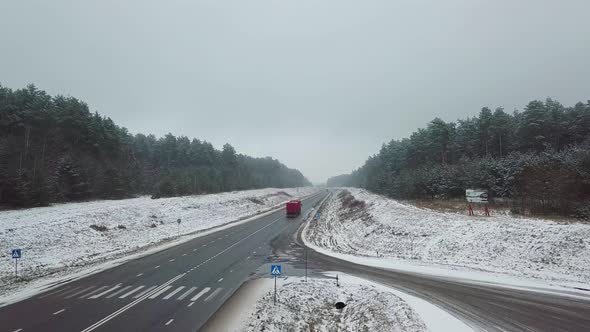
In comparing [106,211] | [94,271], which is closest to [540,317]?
[94,271]

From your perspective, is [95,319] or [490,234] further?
[490,234]

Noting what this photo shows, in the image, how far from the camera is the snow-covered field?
1241 cm

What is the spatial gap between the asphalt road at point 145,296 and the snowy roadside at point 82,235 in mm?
3547

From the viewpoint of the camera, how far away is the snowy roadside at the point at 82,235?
21.7 metres

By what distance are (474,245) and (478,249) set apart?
0.60m

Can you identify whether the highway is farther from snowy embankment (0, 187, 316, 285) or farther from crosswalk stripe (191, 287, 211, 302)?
snowy embankment (0, 187, 316, 285)

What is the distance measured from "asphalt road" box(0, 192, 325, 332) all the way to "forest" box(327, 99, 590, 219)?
30.1m

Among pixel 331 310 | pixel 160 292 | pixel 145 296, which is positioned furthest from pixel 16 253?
pixel 331 310

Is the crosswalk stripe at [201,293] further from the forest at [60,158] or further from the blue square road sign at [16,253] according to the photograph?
the forest at [60,158]

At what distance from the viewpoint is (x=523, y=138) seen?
65.2 metres

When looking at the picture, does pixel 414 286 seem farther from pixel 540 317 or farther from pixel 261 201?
pixel 261 201

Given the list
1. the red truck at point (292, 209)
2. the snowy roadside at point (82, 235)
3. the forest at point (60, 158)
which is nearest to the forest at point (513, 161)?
the red truck at point (292, 209)

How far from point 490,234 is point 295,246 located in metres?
17.3

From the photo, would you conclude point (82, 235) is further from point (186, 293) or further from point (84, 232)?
point (186, 293)
